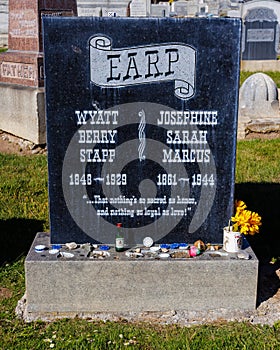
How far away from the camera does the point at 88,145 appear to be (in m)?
4.19

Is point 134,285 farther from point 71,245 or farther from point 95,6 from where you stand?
point 95,6

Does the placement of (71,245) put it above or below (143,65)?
below

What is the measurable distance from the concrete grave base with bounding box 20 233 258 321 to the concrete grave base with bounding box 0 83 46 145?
4.55 metres

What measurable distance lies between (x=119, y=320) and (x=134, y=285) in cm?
27

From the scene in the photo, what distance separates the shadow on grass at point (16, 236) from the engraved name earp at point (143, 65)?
1997 mm

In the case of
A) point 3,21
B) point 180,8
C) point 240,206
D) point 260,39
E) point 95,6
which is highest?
point 180,8

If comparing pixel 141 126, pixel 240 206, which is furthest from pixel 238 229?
pixel 141 126

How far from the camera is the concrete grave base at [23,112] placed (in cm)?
834

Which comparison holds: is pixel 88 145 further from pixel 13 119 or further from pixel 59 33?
pixel 13 119

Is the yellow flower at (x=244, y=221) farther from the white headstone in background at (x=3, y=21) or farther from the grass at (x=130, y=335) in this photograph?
the white headstone in background at (x=3, y=21)

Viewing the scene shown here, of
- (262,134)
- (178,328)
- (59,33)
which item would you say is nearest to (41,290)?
(178,328)

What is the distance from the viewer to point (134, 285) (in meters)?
4.05

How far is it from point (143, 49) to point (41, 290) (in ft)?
6.32

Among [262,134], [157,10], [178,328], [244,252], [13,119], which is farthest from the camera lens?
[157,10]
